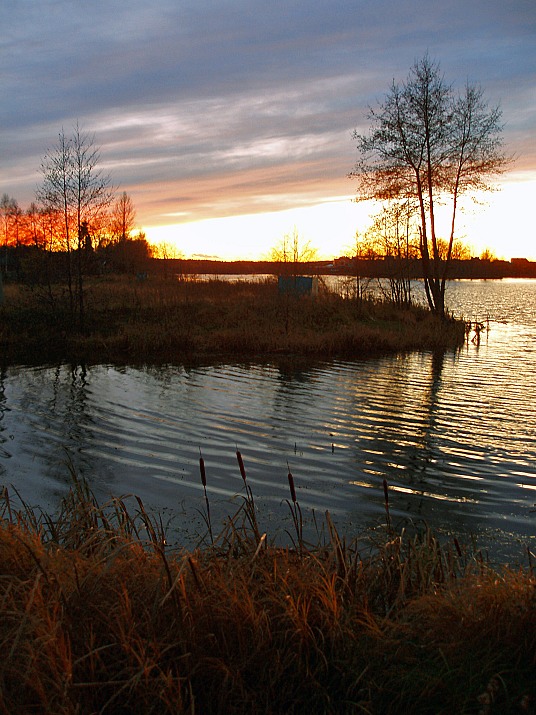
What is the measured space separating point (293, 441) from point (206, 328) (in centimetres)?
1679

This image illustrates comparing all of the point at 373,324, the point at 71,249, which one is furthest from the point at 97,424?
the point at 373,324

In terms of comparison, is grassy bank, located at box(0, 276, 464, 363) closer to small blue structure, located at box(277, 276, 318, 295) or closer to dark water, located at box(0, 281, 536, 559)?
small blue structure, located at box(277, 276, 318, 295)

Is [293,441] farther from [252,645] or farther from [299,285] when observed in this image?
[299,285]

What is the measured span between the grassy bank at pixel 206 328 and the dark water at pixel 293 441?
4329mm

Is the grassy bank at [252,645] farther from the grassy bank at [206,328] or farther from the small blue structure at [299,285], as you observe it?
the small blue structure at [299,285]

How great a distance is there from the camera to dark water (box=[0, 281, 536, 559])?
A: 7.44 metres

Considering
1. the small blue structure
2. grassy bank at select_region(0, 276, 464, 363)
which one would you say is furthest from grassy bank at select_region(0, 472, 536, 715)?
the small blue structure

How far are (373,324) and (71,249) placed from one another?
13.9 metres

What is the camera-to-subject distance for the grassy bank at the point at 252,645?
2.95 metres

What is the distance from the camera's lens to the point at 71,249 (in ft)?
88.5

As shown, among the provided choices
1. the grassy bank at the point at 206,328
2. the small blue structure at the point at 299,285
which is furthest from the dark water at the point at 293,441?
the small blue structure at the point at 299,285

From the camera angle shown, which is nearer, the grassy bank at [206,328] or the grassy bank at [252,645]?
the grassy bank at [252,645]

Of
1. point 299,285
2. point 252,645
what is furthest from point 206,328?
point 252,645

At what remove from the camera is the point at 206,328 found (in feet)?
87.9
